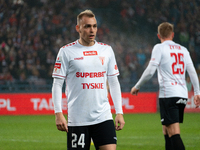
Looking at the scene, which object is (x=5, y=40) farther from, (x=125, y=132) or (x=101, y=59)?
(x=101, y=59)

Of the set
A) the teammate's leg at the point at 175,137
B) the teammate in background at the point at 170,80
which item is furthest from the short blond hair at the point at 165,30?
the teammate's leg at the point at 175,137

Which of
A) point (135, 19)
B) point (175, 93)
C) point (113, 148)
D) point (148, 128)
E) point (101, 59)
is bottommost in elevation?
point (148, 128)

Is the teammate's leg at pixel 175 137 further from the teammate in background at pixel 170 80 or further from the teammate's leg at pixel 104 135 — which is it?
the teammate's leg at pixel 104 135

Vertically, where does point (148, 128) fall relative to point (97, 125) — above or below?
below

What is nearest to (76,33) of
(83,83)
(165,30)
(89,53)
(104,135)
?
(165,30)

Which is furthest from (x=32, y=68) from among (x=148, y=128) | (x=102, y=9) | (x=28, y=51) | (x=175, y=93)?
(x=175, y=93)

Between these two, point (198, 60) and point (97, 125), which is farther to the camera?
point (198, 60)

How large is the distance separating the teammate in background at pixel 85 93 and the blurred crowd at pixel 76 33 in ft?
Answer: 42.0

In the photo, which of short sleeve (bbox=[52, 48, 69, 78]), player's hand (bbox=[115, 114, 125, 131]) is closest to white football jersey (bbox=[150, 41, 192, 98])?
player's hand (bbox=[115, 114, 125, 131])

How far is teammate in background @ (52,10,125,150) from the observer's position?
11.7ft

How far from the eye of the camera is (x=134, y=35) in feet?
69.1

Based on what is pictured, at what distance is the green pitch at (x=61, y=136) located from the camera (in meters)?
7.63

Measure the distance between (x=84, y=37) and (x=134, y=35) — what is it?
17.6 meters

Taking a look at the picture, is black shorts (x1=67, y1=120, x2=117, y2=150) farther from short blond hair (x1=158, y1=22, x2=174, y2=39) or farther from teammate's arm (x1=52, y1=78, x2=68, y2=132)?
short blond hair (x1=158, y1=22, x2=174, y2=39)
